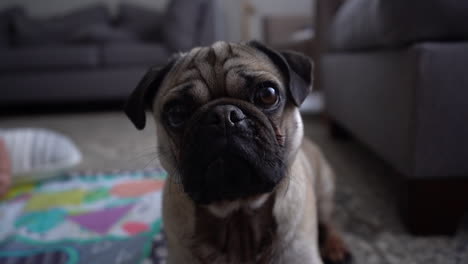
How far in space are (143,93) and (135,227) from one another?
0.60 m

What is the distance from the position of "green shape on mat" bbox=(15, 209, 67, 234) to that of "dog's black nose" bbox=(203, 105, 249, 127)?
3.12 ft

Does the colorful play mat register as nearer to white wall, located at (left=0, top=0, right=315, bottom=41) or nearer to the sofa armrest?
the sofa armrest

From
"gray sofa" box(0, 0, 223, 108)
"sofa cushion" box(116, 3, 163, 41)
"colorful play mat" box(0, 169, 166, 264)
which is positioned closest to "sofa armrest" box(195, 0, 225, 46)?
"gray sofa" box(0, 0, 223, 108)

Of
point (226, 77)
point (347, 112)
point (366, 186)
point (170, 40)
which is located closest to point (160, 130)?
point (226, 77)

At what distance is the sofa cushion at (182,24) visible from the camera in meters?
4.10

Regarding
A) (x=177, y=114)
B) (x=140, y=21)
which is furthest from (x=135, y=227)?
(x=140, y=21)

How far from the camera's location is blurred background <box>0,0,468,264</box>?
1.09 m

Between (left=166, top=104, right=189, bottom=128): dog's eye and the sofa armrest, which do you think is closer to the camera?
(left=166, top=104, right=189, bottom=128): dog's eye

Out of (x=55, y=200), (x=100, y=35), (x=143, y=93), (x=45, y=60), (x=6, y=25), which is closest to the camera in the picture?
(x=143, y=93)

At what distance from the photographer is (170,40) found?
4086mm

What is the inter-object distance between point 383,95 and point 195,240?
0.91 metres

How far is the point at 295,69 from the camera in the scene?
929mm

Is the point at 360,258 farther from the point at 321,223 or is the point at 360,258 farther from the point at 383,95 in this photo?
the point at 383,95

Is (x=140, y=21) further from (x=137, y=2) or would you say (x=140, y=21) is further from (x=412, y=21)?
(x=412, y=21)
